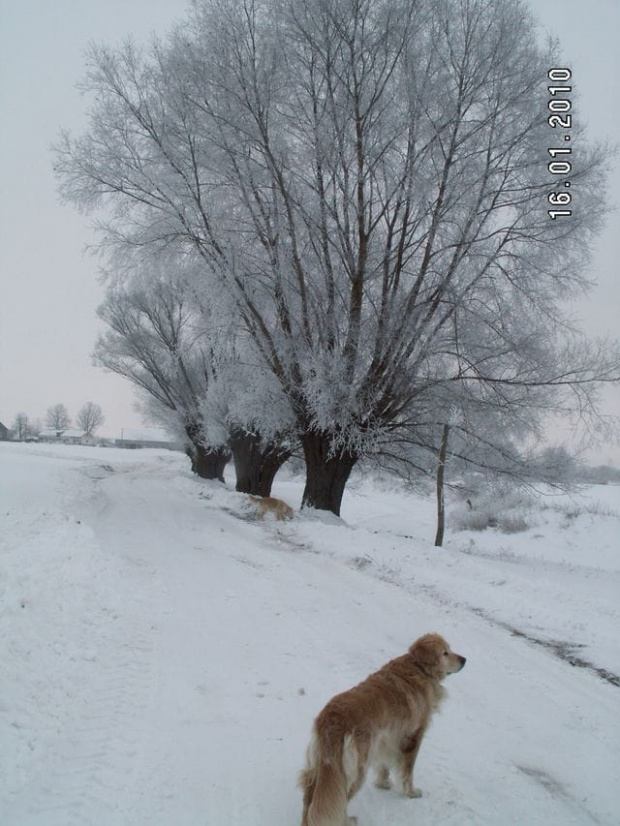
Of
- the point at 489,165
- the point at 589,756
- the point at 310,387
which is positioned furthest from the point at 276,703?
the point at 489,165

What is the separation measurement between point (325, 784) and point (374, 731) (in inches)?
15.7

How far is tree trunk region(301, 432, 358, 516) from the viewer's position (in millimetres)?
14562

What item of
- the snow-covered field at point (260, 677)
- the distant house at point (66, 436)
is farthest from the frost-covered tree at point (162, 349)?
the distant house at point (66, 436)

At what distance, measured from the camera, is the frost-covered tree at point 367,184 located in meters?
12.2

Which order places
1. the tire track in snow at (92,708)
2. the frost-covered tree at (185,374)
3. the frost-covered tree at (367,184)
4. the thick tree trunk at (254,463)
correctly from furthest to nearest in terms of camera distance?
1. the thick tree trunk at (254,463)
2. the frost-covered tree at (185,374)
3. the frost-covered tree at (367,184)
4. the tire track in snow at (92,708)

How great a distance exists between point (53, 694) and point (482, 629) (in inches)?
185

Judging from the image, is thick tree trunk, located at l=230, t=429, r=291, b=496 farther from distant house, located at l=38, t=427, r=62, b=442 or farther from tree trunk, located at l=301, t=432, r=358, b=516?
distant house, located at l=38, t=427, r=62, b=442

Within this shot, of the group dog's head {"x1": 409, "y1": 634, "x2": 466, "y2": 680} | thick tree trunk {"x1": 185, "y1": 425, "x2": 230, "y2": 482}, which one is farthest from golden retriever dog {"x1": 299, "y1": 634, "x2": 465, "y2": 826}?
thick tree trunk {"x1": 185, "y1": 425, "x2": 230, "y2": 482}

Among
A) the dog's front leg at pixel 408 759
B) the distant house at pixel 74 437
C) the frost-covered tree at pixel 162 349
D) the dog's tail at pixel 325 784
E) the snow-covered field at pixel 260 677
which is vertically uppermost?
the frost-covered tree at pixel 162 349

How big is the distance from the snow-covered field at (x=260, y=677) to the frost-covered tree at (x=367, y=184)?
5040 millimetres

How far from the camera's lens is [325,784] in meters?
2.58

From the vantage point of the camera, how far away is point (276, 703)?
4.29 meters

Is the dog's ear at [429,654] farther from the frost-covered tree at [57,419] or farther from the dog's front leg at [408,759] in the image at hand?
the frost-covered tree at [57,419]

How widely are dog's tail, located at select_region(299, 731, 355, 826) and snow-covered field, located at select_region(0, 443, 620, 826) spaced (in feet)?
1.88
